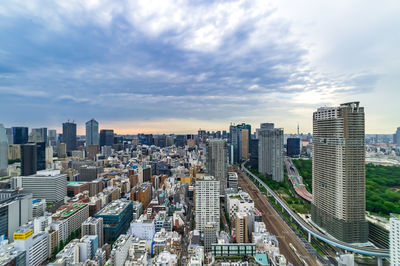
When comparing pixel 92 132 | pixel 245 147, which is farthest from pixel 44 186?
pixel 245 147

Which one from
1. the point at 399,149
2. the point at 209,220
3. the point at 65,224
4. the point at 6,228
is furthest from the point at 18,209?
the point at 399,149

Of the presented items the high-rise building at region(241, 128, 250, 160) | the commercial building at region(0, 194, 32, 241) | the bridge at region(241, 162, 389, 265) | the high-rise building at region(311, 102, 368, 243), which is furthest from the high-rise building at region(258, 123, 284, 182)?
the commercial building at region(0, 194, 32, 241)

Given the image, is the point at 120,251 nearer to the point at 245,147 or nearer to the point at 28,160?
the point at 28,160

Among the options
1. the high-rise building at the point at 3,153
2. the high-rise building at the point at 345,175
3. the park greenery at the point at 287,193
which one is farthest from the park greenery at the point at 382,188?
the high-rise building at the point at 3,153

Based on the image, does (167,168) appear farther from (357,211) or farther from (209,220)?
(357,211)

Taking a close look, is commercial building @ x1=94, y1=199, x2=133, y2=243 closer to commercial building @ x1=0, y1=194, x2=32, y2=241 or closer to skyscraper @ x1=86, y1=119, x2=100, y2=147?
commercial building @ x1=0, y1=194, x2=32, y2=241
